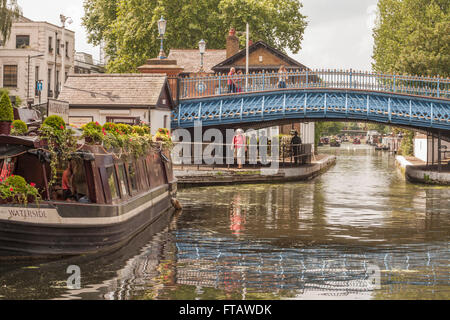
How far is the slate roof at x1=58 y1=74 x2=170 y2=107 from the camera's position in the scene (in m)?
29.6

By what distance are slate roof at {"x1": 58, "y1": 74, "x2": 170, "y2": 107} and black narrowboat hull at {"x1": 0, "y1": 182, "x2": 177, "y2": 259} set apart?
1574 cm

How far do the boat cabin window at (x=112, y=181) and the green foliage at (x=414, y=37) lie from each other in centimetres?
3634

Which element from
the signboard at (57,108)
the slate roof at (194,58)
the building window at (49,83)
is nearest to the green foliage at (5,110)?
the signboard at (57,108)

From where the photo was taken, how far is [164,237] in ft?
53.4

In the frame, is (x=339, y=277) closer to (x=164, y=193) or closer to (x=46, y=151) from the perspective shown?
(x=46, y=151)

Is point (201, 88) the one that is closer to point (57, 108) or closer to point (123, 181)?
point (57, 108)

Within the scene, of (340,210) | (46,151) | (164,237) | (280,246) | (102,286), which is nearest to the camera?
(102,286)

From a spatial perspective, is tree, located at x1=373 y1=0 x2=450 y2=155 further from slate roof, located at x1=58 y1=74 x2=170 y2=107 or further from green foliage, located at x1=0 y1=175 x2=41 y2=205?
green foliage, located at x1=0 y1=175 x2=41 y2=205

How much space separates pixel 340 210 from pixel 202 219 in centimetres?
468

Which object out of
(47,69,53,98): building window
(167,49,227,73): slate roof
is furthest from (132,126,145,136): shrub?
(47,69,53,98): building window

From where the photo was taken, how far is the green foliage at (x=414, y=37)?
47.8 meters

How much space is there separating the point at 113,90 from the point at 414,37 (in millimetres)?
25929
